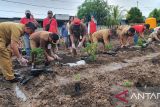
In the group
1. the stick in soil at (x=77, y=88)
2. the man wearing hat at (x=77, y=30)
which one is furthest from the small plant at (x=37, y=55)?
the stick in soil at (x=77, y=88)

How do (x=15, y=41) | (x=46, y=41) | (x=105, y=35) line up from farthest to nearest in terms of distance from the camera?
1. (x=105, y=35)
2. (x=46, y=41)
3. (x=15, y=41)

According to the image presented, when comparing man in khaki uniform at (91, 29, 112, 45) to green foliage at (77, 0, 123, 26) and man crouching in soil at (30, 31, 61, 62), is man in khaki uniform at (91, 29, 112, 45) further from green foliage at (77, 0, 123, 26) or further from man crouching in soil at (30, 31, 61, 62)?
green foliage at (77, 0, 123, 26)

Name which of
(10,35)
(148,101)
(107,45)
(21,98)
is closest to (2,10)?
(107,45)

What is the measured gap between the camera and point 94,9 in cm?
2450

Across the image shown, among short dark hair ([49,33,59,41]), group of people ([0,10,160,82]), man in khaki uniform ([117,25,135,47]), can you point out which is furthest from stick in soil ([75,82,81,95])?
man in khaki uniform ([117,25,135,47])

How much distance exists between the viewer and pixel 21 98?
19.0 ft

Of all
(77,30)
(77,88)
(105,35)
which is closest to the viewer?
(77,88)

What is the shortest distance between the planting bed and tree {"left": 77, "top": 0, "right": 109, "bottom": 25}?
16.4 metres

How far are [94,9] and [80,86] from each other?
1917cm

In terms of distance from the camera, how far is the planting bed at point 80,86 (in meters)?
5.15

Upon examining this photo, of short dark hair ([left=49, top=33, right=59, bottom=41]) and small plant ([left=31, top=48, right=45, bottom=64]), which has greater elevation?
short dark hair ([left=49, top=33, right=59, bottom=41])

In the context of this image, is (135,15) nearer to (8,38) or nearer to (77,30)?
(77,30)

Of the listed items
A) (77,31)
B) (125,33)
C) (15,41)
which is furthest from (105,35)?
(15,41)

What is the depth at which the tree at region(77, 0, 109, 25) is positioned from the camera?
24422 mm
